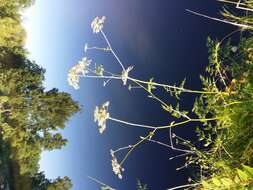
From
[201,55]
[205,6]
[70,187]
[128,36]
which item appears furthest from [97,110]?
[128,36]

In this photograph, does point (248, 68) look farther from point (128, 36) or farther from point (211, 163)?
point (128, 36)

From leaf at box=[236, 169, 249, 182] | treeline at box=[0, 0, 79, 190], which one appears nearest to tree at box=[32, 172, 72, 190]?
treeline at box=[0, 0, 79, 190]

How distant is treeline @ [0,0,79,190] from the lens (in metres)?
10.3

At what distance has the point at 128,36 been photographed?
13.4 metres

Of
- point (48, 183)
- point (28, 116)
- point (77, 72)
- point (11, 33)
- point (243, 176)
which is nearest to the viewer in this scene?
point (243, 176)

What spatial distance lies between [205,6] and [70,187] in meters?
4.54

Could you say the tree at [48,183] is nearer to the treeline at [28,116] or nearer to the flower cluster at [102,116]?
the treeline at [28,116]

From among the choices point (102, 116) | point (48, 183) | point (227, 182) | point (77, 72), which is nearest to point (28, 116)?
point (48, 183)

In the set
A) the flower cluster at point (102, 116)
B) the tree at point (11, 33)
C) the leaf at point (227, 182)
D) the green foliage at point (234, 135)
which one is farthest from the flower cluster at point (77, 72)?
the tree at point (11, 33)

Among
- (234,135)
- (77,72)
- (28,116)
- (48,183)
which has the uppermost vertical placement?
(28,116)

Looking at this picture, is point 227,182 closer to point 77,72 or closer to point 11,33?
point 77,72

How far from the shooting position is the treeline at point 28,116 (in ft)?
33.9

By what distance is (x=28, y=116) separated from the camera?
1062 centimetres

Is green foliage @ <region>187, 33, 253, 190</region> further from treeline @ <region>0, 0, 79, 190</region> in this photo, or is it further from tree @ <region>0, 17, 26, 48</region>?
tree @ <region>0, 17, 26, 48</region>
